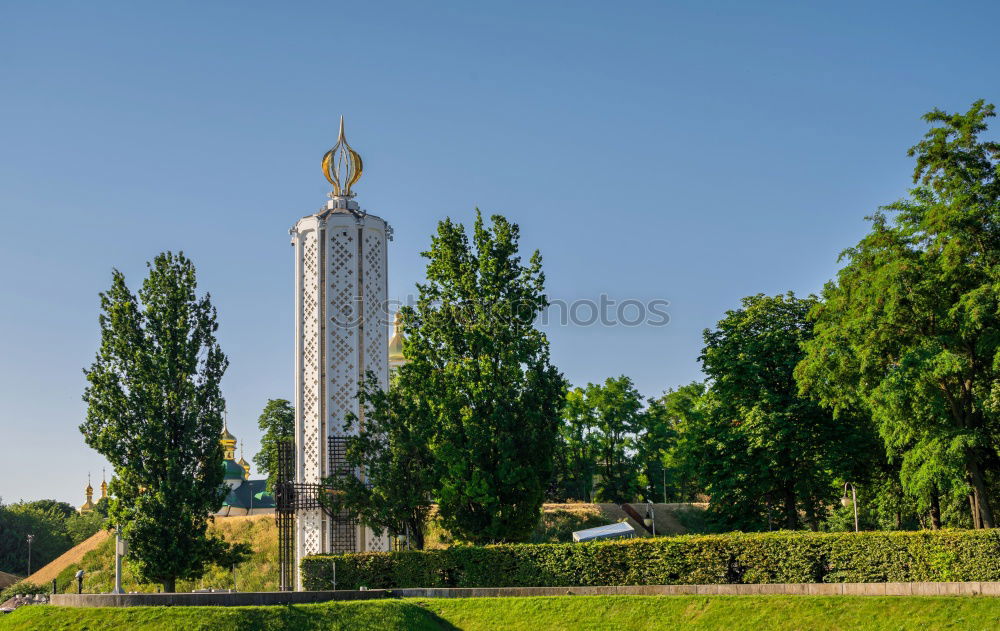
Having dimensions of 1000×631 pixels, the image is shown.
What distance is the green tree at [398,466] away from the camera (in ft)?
99.6

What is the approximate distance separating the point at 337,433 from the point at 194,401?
6.19 m

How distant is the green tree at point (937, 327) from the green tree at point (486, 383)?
8.23 metres

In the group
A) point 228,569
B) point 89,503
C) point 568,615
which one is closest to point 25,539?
point 89,503

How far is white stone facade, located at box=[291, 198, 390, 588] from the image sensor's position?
36.0 m

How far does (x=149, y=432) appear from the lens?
101ft

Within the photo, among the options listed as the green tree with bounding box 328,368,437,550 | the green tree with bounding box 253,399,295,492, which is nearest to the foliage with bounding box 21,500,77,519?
the green tree with bounding box 253,399,295,492

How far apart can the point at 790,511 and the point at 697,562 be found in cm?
1275

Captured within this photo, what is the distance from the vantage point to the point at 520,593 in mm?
25109

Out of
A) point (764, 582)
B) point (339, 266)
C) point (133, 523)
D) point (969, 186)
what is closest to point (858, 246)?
point (969, 186)

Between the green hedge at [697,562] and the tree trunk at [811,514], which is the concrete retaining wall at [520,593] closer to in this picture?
the green hedge at [697,562]

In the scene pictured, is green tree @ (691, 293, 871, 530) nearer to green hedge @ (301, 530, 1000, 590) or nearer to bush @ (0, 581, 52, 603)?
green hedge @ (301, 530, 1000, 590)

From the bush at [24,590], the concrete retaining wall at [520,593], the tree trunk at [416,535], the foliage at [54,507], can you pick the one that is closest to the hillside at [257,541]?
the bush at [24,590]

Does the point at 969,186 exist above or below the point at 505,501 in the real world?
above

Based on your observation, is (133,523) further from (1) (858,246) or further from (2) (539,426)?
(1) (858,246)
